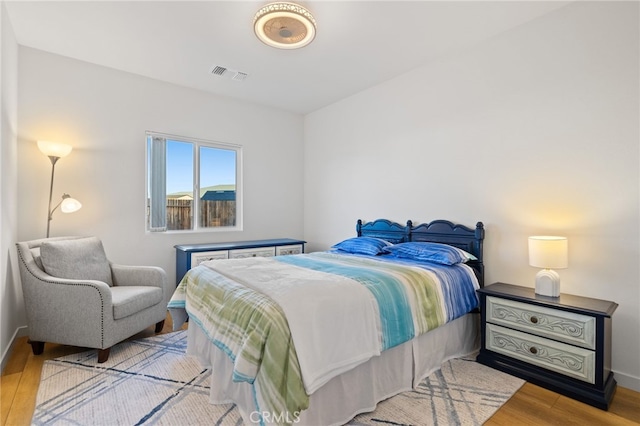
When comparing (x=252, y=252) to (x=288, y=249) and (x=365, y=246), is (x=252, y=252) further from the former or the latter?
(x=365, y=246)

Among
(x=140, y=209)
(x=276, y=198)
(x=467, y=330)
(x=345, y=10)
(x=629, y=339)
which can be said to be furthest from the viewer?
(x=276, y=198)

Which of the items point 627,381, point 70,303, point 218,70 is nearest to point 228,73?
point 218,70

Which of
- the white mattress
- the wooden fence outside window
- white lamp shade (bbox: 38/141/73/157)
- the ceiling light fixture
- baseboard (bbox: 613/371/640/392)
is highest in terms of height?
the ceiling light fixture

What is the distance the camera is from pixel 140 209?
3783 millimetres

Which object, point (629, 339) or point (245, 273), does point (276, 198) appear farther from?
point (629, 339)

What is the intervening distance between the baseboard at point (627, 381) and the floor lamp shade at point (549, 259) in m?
0.68

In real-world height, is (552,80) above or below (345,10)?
below

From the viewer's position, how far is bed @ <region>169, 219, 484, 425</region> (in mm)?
1558

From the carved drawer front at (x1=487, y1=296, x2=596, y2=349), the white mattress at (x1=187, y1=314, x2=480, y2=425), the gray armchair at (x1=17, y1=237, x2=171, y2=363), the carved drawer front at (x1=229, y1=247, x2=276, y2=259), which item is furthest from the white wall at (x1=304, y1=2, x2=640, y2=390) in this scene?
the gray armchair at (x1=17, y1=237, x2=171, y2=363)

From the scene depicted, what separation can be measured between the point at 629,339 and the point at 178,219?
15.2 feet

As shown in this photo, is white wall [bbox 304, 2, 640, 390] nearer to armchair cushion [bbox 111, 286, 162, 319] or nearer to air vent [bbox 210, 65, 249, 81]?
air vent [bbox 210, 65, 249, 81]

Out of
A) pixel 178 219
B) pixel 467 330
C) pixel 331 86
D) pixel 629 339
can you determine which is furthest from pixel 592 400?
pixel 178 219

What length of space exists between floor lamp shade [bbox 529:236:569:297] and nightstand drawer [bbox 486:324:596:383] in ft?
1.23

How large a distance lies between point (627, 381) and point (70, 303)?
4.29 metres
